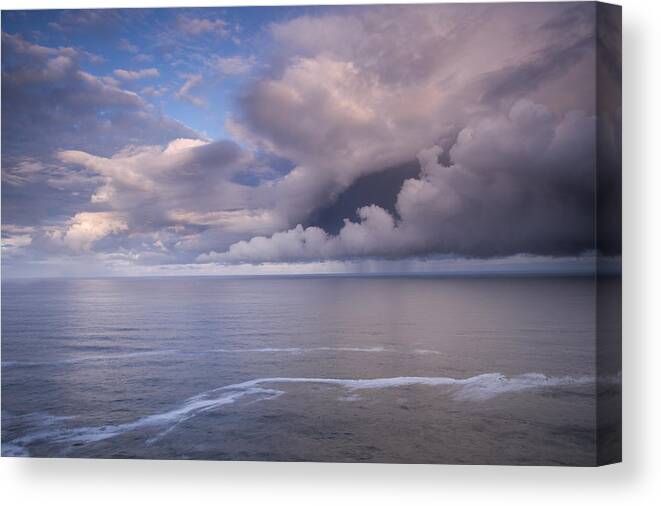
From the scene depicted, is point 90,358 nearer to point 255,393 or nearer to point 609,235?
point 255,393

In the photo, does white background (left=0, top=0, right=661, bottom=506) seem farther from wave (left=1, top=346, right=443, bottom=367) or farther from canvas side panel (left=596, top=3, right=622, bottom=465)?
wave (left=1, top=346, right=443, bottom=367)

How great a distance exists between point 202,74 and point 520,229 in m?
3.67

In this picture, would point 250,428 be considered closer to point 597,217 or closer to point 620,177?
point 597,217

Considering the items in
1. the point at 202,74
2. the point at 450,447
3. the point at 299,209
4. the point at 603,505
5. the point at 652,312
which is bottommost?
the point at 603,505

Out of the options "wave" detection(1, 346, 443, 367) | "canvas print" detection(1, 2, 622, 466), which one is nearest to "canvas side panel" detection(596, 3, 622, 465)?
"canvas print" detection(1, 2, 622, 466)

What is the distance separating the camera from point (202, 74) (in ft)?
17.4

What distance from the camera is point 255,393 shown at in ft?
16.3

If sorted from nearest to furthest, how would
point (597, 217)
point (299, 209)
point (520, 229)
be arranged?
point (597, 217) < point (520, 229) < point (299, 209)

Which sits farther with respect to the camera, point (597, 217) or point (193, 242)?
point (193, 242)

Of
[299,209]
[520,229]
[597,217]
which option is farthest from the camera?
[299,209]

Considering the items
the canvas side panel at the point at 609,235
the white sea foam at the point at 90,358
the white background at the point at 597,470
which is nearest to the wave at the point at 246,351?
the white sea foam at the point at 90,358

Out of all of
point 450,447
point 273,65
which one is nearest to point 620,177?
point 450,447

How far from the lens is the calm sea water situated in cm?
472

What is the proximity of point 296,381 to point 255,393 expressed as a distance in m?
0.42
